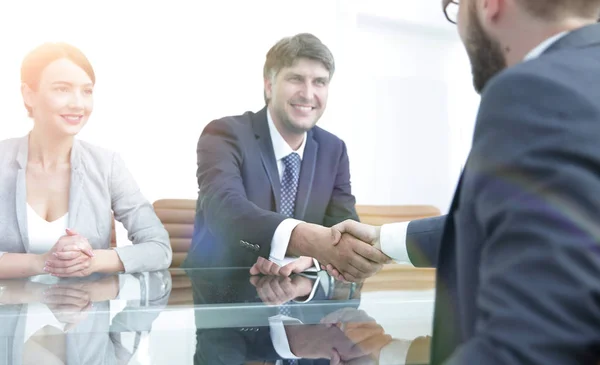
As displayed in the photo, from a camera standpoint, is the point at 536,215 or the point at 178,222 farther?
the point at 178,222

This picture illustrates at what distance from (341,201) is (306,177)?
0.66ft

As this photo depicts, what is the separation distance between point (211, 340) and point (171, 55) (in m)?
4.05

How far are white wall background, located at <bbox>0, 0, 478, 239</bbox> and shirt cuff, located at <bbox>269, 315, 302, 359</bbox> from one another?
3.64m

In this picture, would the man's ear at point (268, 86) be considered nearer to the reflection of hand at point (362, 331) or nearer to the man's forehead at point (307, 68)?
the man's forehead at point (307, 68)

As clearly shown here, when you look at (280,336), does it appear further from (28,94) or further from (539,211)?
(28,94)

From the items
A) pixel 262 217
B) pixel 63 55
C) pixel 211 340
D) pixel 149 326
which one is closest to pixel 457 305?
pixel 211 340

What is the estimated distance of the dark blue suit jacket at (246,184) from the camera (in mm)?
2416

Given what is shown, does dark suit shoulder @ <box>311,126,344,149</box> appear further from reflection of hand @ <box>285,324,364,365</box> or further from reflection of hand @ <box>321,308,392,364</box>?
reflection of hand @ <box>285,324,364,365</box>

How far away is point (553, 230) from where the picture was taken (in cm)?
50

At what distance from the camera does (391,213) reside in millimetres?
4223

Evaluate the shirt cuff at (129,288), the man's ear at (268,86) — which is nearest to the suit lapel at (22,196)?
the shirt cuff at (129,288)

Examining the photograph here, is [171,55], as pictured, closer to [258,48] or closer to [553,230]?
[258,48]

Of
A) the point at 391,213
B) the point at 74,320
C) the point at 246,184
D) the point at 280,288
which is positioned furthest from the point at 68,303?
the point at 391,213

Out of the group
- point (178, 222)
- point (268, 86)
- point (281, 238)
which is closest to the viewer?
point (281, 238)
